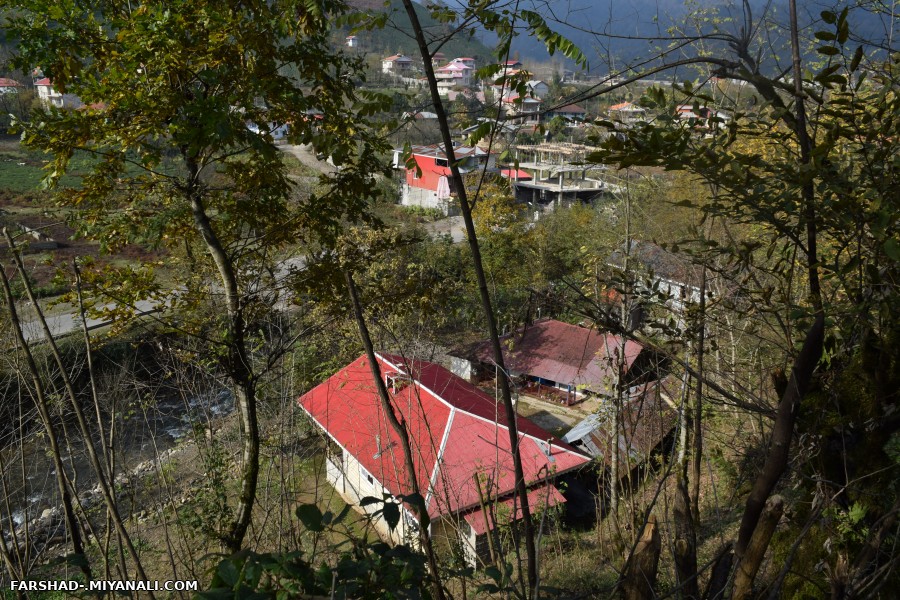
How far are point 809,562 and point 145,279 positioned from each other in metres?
3.14

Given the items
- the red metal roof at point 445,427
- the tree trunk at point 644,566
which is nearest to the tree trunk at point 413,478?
the tree trunk at point 644,566

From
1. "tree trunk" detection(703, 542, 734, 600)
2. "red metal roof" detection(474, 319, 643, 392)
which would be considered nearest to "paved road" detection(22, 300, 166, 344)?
"red metal roof" detection(474, 319, 643, 392)

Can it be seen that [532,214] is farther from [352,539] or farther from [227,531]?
[352,539]

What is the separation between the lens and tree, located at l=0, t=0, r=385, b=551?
255 cm

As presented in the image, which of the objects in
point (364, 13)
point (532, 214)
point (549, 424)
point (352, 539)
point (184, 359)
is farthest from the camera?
point (532, 214)

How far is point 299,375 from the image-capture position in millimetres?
6461

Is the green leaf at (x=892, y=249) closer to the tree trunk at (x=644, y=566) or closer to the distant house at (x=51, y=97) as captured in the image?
the tree trunk at (x=644, y=566)

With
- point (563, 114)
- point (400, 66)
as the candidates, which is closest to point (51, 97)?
point (400, 66)

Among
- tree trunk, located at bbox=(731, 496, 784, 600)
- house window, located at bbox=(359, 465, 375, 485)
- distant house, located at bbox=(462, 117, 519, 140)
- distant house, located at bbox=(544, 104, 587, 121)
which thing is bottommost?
house window, located at bbox=(359, 465, 375, 485)

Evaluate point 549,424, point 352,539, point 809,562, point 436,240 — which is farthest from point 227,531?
point 436,240

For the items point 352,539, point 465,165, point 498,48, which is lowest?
point 352,539

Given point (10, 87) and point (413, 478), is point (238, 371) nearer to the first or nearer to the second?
point (413, 478)

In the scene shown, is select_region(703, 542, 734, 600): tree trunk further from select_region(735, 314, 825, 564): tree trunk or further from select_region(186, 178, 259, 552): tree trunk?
select_region(186, 178, 259, 552): tree trunk

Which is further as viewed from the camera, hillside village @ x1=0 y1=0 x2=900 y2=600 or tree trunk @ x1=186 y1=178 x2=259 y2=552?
tree trunk @ x1=186 y1=178 x2=259 y2=552
